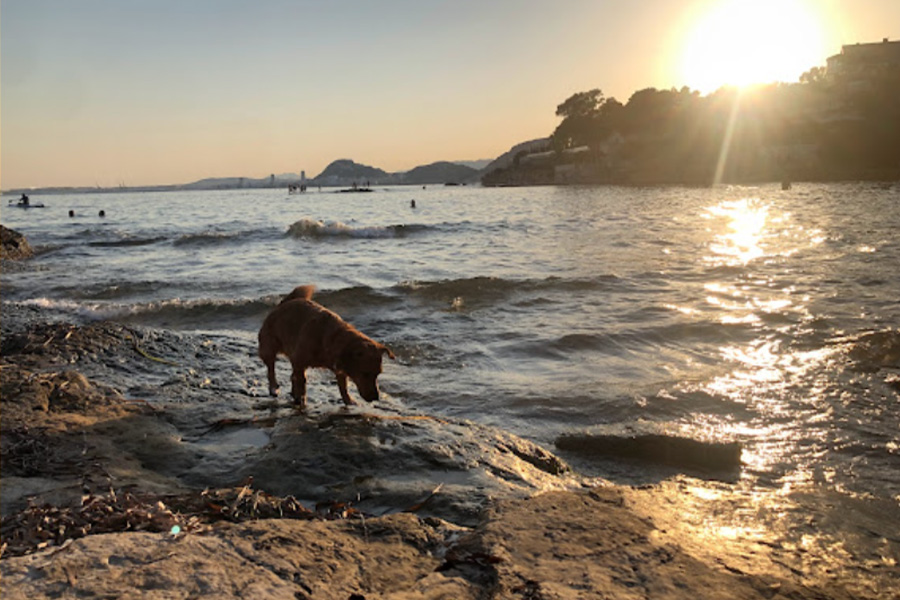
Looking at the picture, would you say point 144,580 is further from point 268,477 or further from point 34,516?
point 268,477

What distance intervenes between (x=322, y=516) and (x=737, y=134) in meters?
127

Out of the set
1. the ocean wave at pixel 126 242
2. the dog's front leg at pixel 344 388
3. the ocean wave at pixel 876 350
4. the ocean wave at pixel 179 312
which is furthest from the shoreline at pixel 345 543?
the ocean wave at pixel 126 242

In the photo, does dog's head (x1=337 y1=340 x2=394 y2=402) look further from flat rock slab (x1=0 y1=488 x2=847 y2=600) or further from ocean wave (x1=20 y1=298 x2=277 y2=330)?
ocean wave (x1=20 y1=298 x2=277 y2=330)

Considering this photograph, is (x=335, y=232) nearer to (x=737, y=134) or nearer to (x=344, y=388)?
(x=344, y=388)

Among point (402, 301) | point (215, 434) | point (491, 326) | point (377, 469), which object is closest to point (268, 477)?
point (377, 469)

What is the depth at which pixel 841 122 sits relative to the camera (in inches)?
4023

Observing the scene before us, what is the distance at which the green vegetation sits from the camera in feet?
315

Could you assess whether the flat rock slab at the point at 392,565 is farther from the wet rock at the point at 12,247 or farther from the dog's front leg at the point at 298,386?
the wet rock at the point at 12,247

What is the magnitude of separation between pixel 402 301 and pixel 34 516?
31.6 feet

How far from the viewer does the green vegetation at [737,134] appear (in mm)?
95938

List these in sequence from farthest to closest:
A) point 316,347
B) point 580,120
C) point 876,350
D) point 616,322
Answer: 1. point 580,120
2. point 616,322
3. point 876,350
4. point 316,347

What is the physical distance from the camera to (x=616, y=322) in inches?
386

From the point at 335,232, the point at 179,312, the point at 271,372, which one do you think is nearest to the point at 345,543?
the point at 271,372

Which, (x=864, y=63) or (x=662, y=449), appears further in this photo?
(x=864, y=63)
